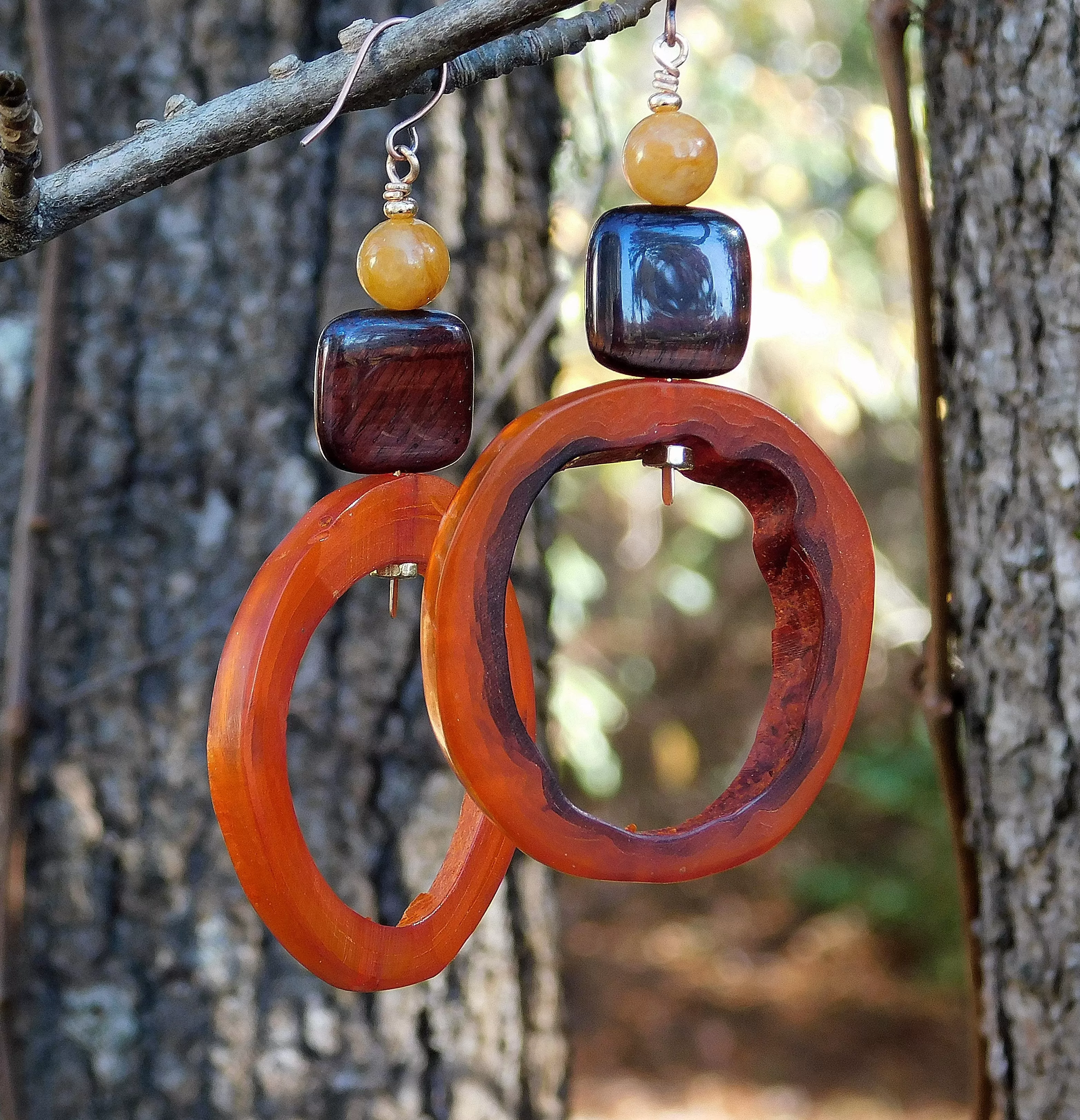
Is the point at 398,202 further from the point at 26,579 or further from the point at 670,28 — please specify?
the point at 26,579

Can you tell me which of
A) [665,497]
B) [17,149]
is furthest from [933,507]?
[17,149]

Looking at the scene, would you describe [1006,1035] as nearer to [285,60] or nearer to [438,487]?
[438,487]

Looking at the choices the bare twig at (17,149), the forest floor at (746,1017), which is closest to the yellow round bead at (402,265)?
the bare twig at (17,149)

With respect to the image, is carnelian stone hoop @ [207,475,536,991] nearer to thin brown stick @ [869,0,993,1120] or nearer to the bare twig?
the bare twig

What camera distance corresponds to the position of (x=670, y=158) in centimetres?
84

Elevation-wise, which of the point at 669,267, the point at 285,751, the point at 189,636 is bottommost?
the point at 285,751

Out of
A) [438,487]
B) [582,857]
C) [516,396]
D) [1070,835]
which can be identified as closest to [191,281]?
[516,396]

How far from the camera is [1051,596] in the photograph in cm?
112

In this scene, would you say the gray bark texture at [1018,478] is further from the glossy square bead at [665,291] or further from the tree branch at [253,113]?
the tree branch at [253,113]

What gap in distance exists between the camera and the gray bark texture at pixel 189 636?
61.2 inches

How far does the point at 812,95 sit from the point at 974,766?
3.28 metres

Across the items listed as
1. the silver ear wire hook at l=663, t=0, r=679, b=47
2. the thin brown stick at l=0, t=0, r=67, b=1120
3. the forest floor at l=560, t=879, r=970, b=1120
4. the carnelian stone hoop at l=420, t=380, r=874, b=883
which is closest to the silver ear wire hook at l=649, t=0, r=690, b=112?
the silver ear wire hook at l=663, t=0, r=679, b=47

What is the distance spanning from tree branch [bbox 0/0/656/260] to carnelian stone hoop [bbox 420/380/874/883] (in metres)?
0.24

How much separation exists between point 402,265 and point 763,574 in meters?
0.38
